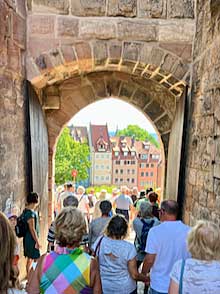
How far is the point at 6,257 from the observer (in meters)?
0.94

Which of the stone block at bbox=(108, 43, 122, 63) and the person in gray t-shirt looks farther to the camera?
the stone block at bbox=(108, 43, 122, 63)

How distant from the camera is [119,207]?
14.2 ft

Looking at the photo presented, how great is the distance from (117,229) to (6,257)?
3.39 feet

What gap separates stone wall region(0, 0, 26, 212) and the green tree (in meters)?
10.4

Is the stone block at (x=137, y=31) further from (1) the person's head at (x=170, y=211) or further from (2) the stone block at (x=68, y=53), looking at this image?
(1) the person's head at (x=170, y=211)

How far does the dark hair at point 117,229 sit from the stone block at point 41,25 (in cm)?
205

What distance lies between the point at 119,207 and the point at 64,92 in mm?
1554

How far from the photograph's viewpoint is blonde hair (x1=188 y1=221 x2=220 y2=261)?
140cm

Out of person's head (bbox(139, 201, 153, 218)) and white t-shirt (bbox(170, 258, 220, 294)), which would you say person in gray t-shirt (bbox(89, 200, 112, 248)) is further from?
white t-shirt (bbox(170, 258, 220, 294))

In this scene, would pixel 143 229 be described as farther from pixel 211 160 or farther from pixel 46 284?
pixel 46 284

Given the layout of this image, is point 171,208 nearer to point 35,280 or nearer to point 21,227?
point 35,280

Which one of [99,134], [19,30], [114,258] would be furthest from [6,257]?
[99,134]

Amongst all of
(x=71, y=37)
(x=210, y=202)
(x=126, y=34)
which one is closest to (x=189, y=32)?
(x=126, y=34)

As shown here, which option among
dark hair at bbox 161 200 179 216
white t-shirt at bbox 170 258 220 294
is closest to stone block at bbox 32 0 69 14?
dark hair at bbox 161 200 179 216
